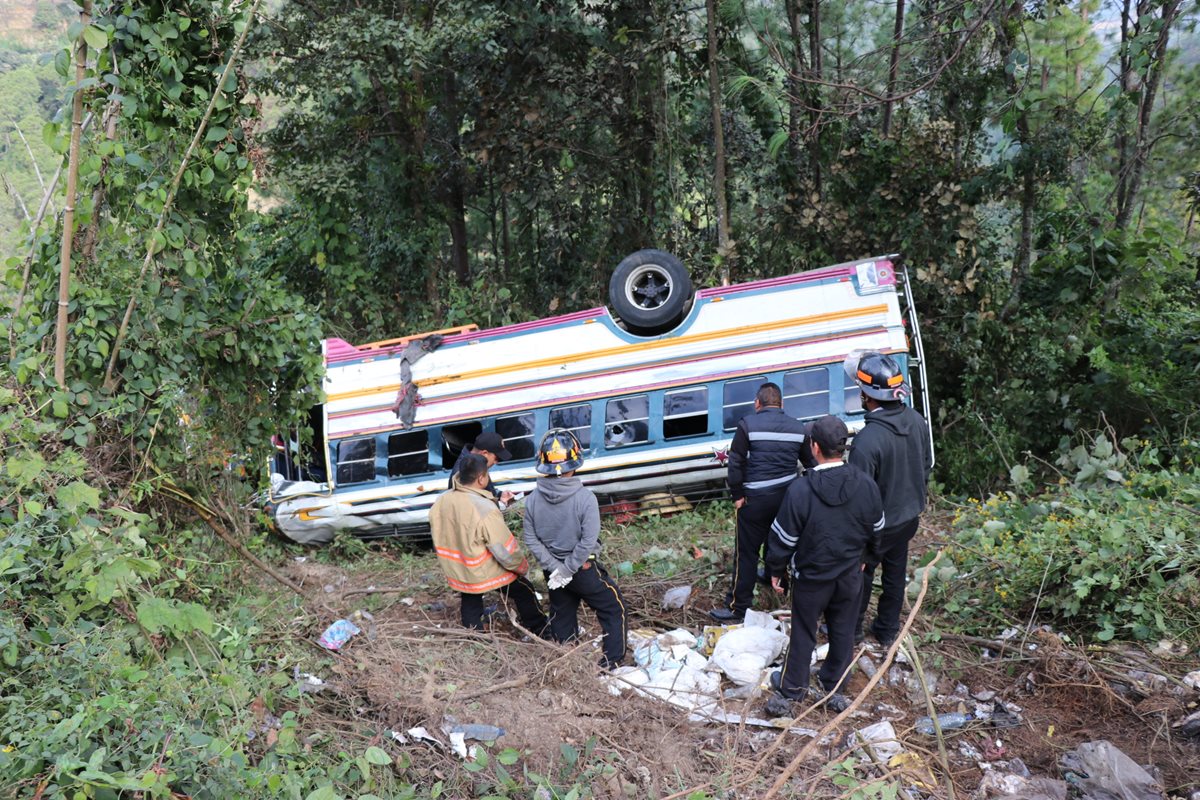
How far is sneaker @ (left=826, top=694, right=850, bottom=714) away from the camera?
4906 millimetres

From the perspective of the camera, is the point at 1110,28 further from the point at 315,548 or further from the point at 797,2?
the point at 315,548

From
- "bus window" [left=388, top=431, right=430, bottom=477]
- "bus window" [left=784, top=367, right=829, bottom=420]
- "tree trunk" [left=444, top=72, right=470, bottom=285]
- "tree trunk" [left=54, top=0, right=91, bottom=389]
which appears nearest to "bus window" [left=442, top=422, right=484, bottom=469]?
"bus window" [left=388, top=431, right=430, bottom=477]

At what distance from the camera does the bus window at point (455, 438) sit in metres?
9.12

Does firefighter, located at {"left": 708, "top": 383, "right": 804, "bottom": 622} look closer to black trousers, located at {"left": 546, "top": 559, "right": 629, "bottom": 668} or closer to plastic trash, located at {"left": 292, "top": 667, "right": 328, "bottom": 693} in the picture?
black trousers, located at {"left": 546, "top": 559, "right": 629, "bottom": 668}

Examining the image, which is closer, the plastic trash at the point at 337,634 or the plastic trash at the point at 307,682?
the plastic trash at the point at 307,682

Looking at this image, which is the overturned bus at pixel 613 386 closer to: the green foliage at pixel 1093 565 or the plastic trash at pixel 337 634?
the green foliage at pixel 1093 565

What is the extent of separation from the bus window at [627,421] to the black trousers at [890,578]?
3491 millimetres

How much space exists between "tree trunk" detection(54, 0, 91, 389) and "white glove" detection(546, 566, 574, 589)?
2.88 meters

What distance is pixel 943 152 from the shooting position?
35.3ft

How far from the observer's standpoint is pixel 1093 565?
5.42 metres

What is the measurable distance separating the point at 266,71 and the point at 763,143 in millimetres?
7223

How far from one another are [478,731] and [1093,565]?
153 inches

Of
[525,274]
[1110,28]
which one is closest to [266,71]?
[525,274]

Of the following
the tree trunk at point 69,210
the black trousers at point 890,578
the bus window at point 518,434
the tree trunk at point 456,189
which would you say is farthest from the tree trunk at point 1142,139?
the tree trunk at point 69,210
